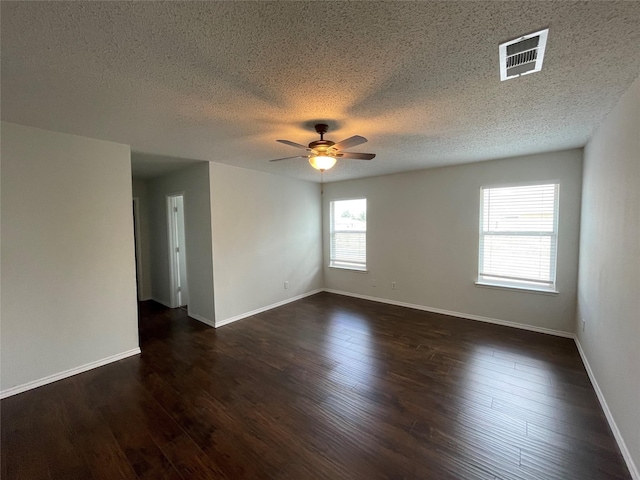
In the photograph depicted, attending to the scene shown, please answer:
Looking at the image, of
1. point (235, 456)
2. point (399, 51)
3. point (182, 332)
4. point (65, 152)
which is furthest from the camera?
point (182, 332)

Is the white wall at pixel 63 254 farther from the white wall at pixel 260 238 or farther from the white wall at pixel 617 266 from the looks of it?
the white wall at pixel 617 266

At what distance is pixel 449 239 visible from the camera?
14.2 ft

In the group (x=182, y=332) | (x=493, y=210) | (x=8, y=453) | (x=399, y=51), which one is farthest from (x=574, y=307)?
(x=8, y=453)

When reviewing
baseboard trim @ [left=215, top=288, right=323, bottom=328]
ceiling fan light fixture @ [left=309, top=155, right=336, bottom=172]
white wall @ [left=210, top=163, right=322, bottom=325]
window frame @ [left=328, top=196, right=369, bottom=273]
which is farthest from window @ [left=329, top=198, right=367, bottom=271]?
ceiling fan light fixture @ [left=309, top=155, right=336, bottom=172]

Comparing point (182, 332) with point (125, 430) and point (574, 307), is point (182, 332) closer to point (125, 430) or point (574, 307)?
point (125, 430)

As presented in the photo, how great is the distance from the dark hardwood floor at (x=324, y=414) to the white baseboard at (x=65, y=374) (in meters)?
0.08

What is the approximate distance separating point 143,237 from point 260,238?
103 inches

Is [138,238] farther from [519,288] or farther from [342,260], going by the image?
[519,288]

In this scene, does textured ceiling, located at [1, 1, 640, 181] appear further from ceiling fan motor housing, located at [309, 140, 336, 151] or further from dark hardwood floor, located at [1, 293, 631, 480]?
dark hardwood floor, located at [1, 293, 631, 480]

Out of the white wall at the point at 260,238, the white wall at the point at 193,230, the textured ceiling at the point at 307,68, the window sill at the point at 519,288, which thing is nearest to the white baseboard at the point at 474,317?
the window sill at the point at 519,288

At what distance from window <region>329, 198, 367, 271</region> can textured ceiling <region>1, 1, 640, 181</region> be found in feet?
8.96

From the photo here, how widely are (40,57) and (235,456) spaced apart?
2639 mm

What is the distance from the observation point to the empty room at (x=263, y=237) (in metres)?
1.38

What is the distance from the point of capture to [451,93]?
1.90m
